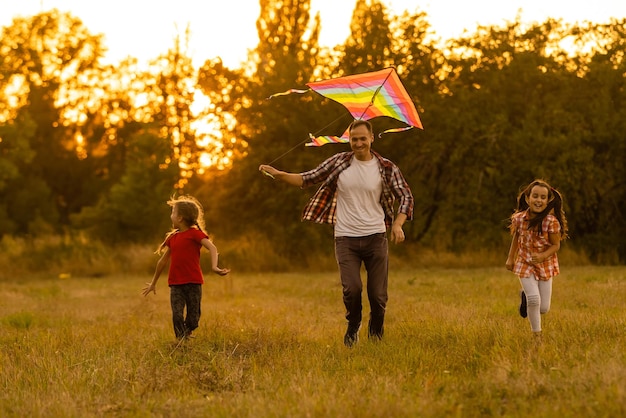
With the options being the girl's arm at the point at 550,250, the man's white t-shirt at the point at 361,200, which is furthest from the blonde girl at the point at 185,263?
the girl's arm at the point at 550,250

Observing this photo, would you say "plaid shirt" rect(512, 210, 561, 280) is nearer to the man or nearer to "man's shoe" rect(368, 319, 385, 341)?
the man

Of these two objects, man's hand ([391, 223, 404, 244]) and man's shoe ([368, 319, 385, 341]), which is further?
man's shoe ([368, 319, 385, 341])

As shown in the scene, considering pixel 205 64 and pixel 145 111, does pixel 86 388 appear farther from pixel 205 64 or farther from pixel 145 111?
pixel 145 111

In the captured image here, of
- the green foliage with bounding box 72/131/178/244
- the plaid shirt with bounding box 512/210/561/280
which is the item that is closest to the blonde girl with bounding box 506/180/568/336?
the plaid shirt with bounding box 512/210/561/280

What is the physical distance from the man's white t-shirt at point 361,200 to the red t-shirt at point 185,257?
1.58m

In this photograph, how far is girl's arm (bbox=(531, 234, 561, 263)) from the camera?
834cm

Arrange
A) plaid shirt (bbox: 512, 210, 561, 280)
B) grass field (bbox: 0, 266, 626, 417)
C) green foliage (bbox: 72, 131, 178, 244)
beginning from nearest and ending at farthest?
grass field (bbox: 0, 266, 626, 417) → plaid shirt (bbox: 512, 210, 561, 280) → green foliage (bbox: 72, 131, 178, 244)

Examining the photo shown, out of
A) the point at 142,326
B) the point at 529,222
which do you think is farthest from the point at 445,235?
the point at 529,222

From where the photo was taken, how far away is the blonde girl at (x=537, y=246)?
8375 millimetres

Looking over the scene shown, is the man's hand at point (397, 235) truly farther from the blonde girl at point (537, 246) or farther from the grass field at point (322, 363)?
the blonde girl at point (537, 246)

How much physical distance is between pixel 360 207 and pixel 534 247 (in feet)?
5.71

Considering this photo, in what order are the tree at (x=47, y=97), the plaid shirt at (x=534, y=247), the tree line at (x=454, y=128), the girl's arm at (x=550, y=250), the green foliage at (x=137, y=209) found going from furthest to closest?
1. the tree at (x=47, y=97)
2. the green foliage at (x=137, y=209)
3. the tree line at (x=454, y=128)
4. the plaid shirt at (x=534, y=247)
5. the girl's arm at (x=550, y=250)

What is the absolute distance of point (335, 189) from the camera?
28.8ft

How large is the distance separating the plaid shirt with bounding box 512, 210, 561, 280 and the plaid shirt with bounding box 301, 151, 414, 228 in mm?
1124
